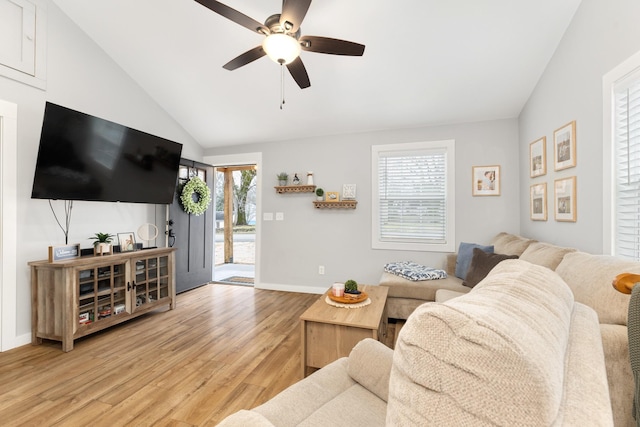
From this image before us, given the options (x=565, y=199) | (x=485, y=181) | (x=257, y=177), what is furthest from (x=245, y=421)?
(x=257, y=177)

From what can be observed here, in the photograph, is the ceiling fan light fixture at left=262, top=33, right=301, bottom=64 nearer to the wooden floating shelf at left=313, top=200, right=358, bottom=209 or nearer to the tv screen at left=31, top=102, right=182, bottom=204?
the tv screen at left=31, top=102, right=182, bottom=204

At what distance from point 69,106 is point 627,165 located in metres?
4.64

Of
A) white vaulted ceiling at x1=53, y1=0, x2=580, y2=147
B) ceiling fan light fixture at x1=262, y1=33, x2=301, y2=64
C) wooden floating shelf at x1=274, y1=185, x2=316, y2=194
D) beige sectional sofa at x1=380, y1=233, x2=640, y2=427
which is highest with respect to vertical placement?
white vaulted ceiling at x1=53, y1=0, x2=580, y2=147

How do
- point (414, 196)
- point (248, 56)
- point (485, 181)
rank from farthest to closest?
point (414, 196)
point (485, 181)
point (248, 56)

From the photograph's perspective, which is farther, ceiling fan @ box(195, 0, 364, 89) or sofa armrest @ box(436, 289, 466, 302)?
sofa armrest @ box(436, 289, 466, 302)

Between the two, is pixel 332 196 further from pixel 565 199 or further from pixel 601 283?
pixel 601 283

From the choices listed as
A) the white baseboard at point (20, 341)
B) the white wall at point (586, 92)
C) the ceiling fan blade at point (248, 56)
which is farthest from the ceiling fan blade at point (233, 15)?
the white baseboard at point (20, 341)

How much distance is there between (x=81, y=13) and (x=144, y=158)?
1.49m

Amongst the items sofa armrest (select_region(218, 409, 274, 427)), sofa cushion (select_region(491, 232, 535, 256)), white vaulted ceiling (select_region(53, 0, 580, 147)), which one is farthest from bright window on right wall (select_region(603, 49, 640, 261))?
sofa armrest (select_region(218, 409, 274, 427))

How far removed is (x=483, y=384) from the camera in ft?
1.36

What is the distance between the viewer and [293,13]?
71.3 inches

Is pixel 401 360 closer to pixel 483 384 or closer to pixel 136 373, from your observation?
pixel 483 384

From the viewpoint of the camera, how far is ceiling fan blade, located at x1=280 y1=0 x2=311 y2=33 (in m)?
1.73

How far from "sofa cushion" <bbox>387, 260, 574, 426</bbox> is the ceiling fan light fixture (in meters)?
1.99
